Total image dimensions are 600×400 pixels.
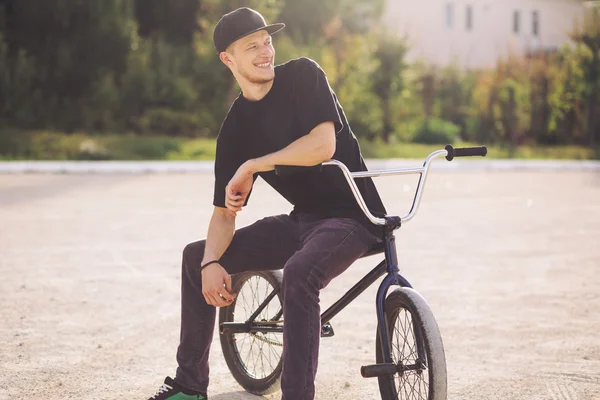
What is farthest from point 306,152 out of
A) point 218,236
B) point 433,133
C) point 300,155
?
point 433,133

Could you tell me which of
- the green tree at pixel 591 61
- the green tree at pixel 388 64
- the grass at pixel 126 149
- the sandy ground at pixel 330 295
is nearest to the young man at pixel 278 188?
the sandy ground at pixel 330 295

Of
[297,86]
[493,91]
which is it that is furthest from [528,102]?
[297,86]

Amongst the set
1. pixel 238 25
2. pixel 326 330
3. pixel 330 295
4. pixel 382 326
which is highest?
pixel 238 25

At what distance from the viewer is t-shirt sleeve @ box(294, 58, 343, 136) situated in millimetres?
4105

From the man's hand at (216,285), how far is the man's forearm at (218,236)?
0.05 meters

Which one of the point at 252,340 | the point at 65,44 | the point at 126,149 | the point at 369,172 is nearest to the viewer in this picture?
the point at 369,172

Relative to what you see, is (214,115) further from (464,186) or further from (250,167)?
(250,167)

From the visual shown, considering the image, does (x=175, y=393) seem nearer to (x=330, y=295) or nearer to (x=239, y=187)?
Answer: (x=239, y=187)

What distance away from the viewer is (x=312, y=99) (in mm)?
4141

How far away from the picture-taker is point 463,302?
719 centimetres

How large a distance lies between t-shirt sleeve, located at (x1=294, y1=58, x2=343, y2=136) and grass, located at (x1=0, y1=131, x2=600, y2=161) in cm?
2015

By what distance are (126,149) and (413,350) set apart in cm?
2191

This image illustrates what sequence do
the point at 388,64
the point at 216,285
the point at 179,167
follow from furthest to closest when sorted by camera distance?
1. the point at 388,64
2. the point at 179,167
3. the point at 216,285

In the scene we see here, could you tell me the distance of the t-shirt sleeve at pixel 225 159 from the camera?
4.34 metres
